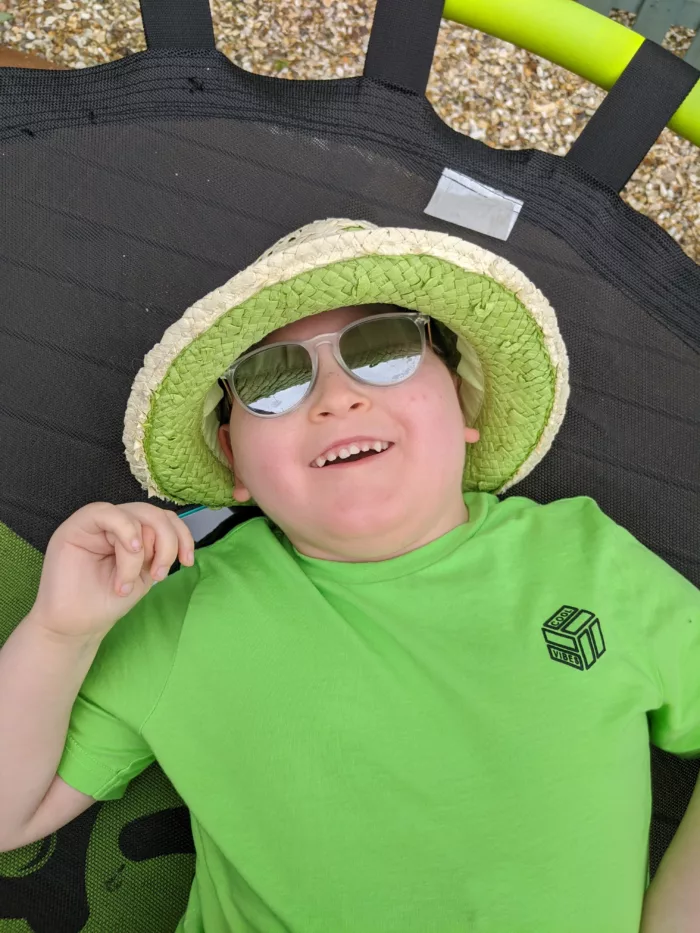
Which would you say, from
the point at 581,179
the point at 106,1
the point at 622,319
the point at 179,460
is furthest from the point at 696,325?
the point at 106,1

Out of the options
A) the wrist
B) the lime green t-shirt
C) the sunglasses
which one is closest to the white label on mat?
the sunglasses

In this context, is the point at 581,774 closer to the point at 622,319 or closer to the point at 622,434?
the point at 622,434

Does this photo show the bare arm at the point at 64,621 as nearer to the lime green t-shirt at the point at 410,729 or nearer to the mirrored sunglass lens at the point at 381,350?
the lime green t-shirt at the point at 410,729

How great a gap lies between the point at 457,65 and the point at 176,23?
54.4 inches

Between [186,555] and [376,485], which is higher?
[376,485]

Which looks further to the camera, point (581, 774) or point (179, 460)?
point (179, 460)

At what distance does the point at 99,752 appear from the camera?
3.85ft

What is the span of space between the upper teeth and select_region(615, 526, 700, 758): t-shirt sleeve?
460 mm

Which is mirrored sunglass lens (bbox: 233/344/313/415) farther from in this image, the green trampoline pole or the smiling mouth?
the green trampoline pole

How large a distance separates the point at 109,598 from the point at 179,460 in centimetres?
28

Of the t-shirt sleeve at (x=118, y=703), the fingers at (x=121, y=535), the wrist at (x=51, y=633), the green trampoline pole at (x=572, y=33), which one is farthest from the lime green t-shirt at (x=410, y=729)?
the green trampoline pole at (x=572, y=33)

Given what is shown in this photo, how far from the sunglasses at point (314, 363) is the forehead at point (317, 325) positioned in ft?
0.06

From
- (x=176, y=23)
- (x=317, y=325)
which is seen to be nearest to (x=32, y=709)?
(x=317, y=325)

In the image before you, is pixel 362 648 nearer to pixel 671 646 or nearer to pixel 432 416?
pixel 432 416
